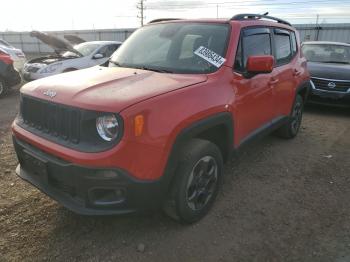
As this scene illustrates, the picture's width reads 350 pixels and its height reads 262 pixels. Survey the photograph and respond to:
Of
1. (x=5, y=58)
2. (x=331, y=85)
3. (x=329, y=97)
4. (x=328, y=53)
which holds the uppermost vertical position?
(x=328, y=53)

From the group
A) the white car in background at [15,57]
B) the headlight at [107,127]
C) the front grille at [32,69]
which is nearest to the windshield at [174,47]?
the headlight at [107,127]

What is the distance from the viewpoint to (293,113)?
18.7ft

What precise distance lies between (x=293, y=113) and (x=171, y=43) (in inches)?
109

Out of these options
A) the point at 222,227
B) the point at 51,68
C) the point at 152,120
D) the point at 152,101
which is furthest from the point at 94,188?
the point at 51,68

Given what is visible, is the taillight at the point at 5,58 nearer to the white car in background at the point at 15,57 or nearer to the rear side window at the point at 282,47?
the white car in background at the point at 15,57

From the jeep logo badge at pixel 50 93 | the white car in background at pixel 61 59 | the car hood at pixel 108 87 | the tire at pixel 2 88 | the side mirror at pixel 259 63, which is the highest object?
the side mirror at pixel 259 63

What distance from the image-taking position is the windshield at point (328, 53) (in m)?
8.45

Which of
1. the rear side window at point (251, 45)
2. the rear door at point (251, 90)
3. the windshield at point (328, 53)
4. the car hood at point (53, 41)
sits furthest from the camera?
the car hood at point (53, 41)

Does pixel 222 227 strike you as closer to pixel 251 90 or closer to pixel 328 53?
pixel 251 90

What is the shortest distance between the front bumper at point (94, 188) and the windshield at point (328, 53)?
23.4ft

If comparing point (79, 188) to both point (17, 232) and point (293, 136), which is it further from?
point (293, 136)

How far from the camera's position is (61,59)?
32.3 feet

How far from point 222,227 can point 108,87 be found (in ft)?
5.39

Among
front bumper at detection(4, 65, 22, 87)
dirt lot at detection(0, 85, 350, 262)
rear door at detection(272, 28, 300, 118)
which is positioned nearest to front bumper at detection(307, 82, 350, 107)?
rear door at detection(272, 28, 300, 118)
